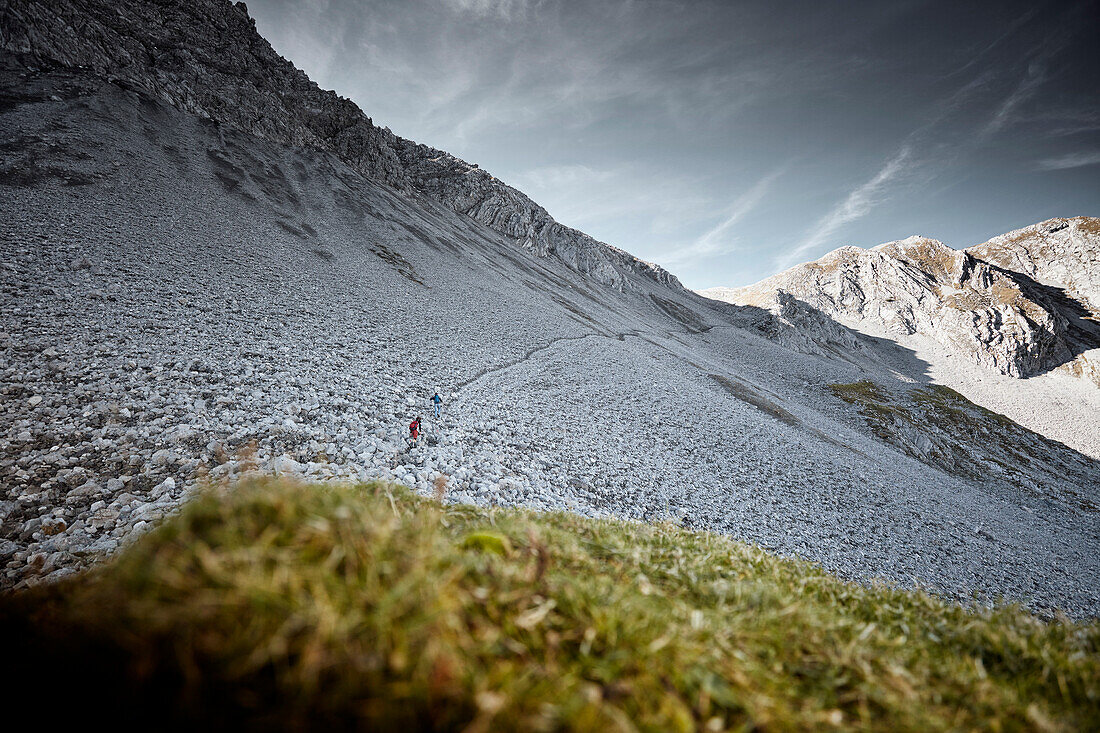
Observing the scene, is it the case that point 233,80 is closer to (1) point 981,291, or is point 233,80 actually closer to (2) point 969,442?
(2) point 969,442

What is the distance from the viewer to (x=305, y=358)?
15578 mm

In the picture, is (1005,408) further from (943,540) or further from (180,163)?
(180,163)

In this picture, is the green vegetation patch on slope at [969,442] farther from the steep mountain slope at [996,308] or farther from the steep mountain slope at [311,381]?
the steep mountain slope at [996,308]

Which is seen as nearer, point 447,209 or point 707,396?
point 707,396

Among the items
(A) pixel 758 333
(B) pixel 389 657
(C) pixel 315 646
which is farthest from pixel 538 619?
(A) pixel 758 333

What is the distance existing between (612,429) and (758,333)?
10593cm

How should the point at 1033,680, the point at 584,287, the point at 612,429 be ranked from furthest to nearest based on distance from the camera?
the point at 584,287 → the point at 612,429 → the point at 1033,680

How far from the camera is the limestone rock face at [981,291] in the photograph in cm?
12338

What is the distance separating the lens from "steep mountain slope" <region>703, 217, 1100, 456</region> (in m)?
114

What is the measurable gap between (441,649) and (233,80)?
324 feet

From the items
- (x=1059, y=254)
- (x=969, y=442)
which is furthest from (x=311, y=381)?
(x=1059, y=254)

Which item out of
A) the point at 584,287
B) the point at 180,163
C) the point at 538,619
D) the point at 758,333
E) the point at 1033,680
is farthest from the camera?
the point at 758,333

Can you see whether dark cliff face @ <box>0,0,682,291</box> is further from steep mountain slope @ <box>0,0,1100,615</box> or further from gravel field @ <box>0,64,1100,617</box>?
gravel field @ <box>0,64,1100,617</box>

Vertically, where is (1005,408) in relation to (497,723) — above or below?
above
